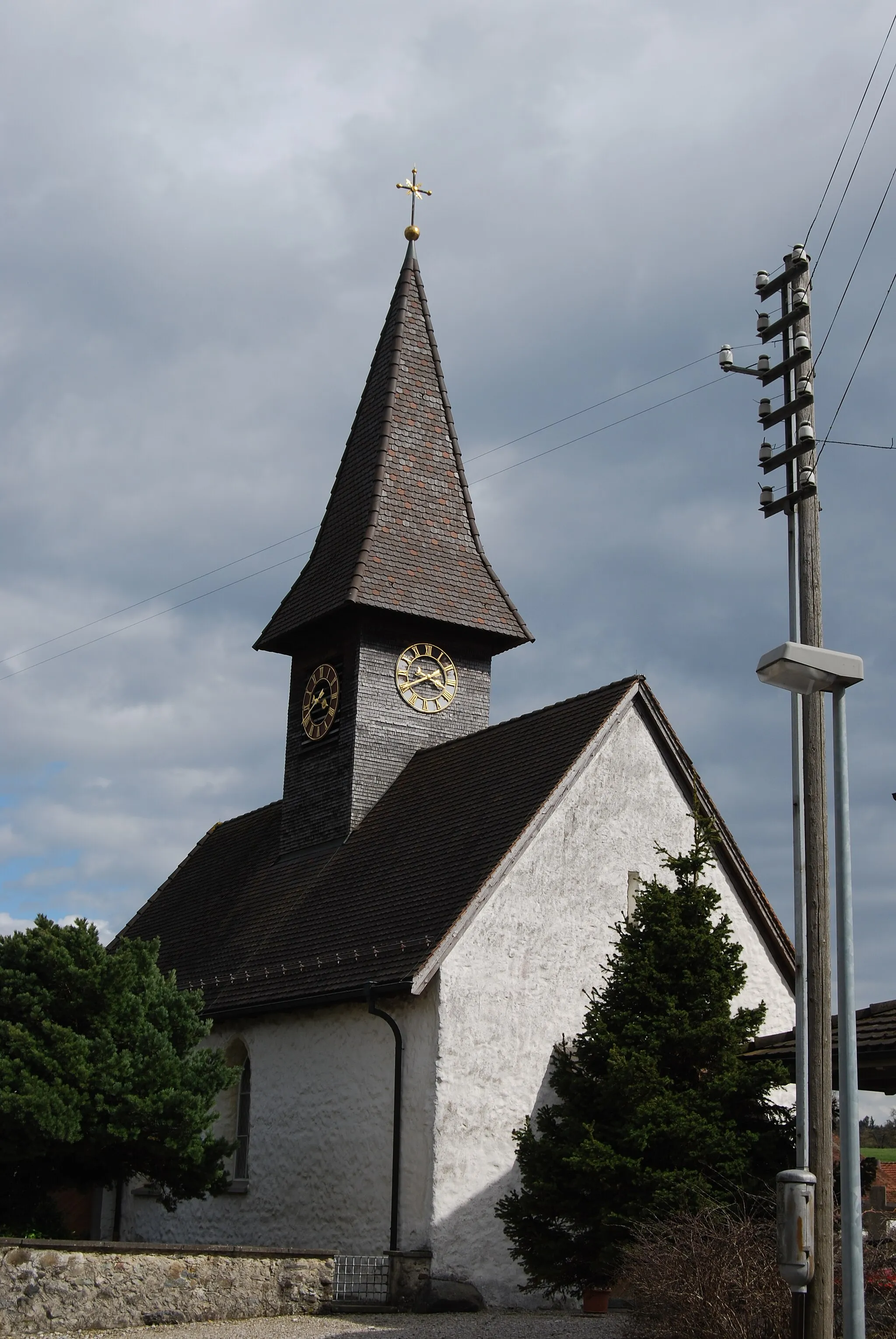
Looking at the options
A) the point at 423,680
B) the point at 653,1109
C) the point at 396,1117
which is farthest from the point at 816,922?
the point at 423,680

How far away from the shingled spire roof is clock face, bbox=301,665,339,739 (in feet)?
2.98

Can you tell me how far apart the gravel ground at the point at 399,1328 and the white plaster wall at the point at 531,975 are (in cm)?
137

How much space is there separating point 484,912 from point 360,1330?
5.20m

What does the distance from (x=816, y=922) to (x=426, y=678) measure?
13.9m

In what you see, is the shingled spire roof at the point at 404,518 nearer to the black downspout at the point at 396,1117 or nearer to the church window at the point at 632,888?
the church window at the point at 632,888

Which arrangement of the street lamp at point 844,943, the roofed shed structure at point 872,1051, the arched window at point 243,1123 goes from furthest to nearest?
the arched window at point 243,1123 < the roofed shed structure at point 872,1051 < the street lamp at point 844,943

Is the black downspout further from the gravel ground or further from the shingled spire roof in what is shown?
the shingled spire roof

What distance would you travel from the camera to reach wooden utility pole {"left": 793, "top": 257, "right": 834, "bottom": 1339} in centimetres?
1020

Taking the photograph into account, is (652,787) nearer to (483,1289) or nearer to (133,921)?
(483,1289)

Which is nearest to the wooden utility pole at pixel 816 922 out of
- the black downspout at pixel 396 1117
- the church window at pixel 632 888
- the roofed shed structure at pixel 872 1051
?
the roofed shed structure at pixel 872 1051

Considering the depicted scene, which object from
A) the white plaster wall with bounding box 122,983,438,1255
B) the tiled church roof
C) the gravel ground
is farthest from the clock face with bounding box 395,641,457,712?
the gravel ground

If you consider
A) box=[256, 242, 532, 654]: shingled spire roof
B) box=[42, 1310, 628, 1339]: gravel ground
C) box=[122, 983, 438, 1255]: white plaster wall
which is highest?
box=[256, 242, 532, 654]: shingled spire roof

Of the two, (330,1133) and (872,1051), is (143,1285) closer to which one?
(330,1133)

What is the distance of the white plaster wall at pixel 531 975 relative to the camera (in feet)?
56.1
